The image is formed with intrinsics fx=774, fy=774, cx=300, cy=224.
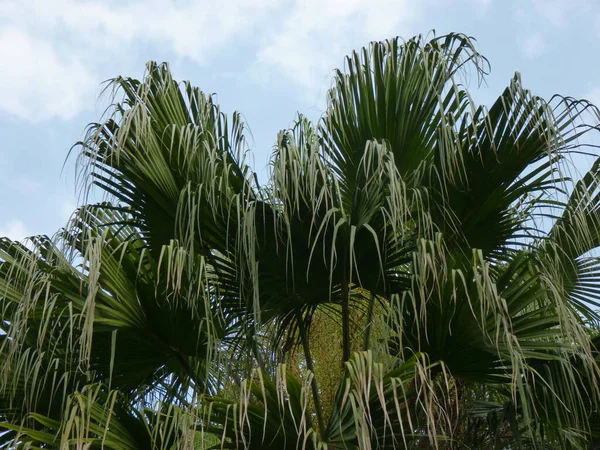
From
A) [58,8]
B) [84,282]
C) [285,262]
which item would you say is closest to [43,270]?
[84,282]

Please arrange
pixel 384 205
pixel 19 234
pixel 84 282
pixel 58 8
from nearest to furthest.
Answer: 1. pixel 84 282
2. pixel 384 205
3. pixel 19 234
4. pixel 58 8

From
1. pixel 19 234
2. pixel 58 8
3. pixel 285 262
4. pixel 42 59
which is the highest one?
pixel 58 8

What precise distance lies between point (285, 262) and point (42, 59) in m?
3.28

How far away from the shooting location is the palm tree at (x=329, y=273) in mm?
2629

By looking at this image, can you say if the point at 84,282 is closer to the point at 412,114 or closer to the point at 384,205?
the point at 384,205

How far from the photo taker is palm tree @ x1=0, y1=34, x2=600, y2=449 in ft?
8.63

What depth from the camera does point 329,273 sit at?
3160mm

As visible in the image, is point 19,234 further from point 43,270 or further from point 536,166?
point 536,166

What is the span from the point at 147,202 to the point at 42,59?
2.74 meters

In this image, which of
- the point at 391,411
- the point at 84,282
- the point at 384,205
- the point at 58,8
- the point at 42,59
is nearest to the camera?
the point at 391,411

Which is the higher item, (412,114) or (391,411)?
(412,114)

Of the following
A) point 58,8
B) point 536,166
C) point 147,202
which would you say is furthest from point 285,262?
point 58,8

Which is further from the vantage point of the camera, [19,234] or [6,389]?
[19,234]

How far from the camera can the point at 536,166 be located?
10.6 feet
